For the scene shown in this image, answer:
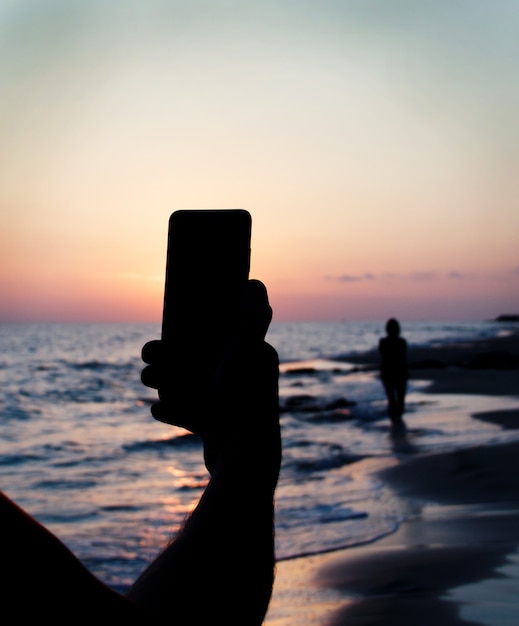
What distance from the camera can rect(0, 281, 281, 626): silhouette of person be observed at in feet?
3.20

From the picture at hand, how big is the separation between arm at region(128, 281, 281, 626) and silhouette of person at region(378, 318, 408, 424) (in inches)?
419

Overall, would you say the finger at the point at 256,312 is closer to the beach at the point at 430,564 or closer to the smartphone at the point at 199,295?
the smartphone at the point at 199,295

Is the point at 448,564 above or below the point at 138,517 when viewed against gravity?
above

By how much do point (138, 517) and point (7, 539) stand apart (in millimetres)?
6299

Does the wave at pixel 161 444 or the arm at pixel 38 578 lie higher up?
the arm at pixel 38 578

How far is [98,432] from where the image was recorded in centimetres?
1383

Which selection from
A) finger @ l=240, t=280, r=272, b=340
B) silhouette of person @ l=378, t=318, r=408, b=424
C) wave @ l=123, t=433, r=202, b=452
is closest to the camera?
finger @ l=240, t=280, r=272, b=340

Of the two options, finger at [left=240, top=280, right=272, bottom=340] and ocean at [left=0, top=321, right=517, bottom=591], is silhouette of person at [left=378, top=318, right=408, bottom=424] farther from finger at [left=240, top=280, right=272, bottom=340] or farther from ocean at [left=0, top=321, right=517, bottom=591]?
finger at [left=240, top=280, right=272, bottom=340]

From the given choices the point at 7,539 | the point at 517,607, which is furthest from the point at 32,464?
the point at 7,539

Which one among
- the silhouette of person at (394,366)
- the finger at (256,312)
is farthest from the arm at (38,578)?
the silhouette of person at (394,366)

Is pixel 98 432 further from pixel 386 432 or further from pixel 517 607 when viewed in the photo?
pixel 517 607

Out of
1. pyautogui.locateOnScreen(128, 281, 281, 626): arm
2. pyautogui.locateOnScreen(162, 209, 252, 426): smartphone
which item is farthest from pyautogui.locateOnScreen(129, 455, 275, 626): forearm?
pyautogui.locateOnScreen(162, 209, 252, 426): smartphone

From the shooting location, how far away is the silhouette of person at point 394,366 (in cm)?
1244

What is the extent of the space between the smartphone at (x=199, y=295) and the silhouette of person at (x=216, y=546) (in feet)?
0.76
